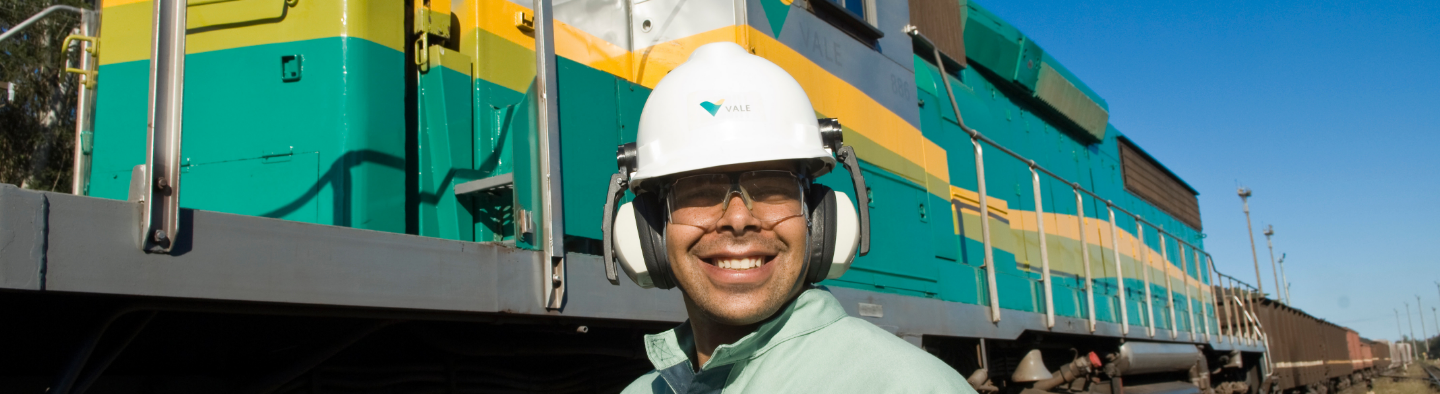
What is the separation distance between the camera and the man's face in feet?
4.28

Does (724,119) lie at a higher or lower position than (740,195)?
higher

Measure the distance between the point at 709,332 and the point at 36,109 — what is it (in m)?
13.2

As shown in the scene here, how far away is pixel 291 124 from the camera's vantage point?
243 centimetres

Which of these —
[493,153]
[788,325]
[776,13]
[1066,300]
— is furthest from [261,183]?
Result: [1066,300]

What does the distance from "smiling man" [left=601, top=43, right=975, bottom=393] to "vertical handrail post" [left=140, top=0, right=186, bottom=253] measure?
0.69 meters

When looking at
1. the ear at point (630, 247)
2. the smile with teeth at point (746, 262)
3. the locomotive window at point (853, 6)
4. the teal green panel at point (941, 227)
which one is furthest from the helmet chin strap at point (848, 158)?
the teal green panel at point (941, 227)

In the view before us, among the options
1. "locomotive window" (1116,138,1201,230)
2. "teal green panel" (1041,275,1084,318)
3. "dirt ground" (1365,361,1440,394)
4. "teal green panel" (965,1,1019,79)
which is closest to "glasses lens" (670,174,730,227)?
"teal green panel" (1041,275,1084,318)

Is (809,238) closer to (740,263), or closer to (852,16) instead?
(740,263)

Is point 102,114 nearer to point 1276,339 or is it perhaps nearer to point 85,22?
point 85,22

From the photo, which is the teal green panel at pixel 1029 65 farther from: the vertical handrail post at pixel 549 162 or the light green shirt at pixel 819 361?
the light green shirt at pixel 819 361

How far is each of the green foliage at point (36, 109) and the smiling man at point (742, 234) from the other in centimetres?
1135

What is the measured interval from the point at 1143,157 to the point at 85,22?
10.5 m

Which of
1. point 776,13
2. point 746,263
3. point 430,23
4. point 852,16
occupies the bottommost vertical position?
point 746,263

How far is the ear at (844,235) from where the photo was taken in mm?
1529
